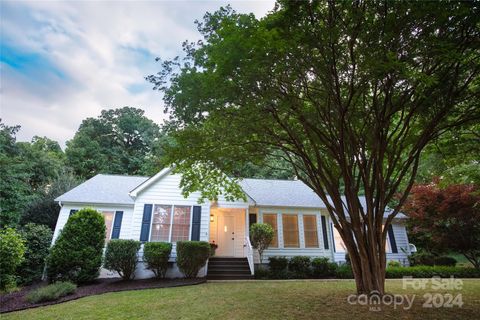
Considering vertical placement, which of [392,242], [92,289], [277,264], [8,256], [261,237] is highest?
[261,237]

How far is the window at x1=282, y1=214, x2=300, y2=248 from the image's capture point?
43.3 ft

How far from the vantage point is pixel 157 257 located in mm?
9836

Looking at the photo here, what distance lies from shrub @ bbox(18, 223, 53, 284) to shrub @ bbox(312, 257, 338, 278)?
495 inches

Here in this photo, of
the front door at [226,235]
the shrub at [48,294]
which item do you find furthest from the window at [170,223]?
the shrub at [48,294]

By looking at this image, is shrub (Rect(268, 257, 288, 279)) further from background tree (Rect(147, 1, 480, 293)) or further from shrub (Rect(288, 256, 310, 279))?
background tree (Rect(147, 1, 480, 293))

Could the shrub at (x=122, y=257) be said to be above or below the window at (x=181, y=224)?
below

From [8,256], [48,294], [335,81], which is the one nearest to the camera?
[335,81]

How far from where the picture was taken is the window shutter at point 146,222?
36.1 ft

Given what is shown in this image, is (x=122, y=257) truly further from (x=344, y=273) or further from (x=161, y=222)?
(x=344, y=273)

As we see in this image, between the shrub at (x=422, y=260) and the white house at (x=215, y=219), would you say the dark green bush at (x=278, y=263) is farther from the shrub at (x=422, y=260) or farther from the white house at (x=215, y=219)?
the shrub at (x=422, y=260)

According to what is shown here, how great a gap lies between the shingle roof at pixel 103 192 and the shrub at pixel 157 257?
3309 millimetres

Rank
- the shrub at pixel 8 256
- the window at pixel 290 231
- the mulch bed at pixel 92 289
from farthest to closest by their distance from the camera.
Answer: the window at pixel 290 231 → the shrub at pixel 8 256 → the mulch bed at pixel 92 289

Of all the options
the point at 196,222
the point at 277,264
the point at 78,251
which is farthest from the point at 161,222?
the point at 277,264

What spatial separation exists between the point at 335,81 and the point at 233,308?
5739 millimetres
